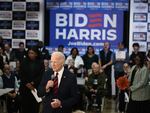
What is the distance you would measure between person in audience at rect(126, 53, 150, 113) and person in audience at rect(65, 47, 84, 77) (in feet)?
14.0

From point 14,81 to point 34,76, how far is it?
1.88 meters

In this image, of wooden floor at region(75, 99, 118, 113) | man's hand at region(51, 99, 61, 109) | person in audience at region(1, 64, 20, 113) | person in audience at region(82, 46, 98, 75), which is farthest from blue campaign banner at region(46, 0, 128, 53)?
man's hand at region(51, 99, 61, 109)

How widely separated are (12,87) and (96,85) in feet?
6.41

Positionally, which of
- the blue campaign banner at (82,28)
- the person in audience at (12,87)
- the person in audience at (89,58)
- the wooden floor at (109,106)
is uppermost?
the blue campaign banner at (82,28)

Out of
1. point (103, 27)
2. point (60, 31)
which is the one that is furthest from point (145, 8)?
point (60, 31)

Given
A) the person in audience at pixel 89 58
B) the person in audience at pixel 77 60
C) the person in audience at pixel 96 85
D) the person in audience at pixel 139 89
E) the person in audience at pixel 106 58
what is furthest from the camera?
the person in audience at pixel 106 58

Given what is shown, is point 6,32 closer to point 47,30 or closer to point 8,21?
point 8,21

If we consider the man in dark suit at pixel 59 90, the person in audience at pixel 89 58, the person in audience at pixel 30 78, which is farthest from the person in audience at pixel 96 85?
the man in dark suit at pixel 59 90

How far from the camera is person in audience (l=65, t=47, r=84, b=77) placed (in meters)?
11.9

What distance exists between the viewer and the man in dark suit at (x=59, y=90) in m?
4.76

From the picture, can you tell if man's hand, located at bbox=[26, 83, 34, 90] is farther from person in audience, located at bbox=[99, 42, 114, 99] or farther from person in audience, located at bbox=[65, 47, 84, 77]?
person in audience, located at bbox=[99, 42, 114, 99]

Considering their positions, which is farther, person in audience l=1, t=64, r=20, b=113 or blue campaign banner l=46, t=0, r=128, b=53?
blue campaign banner l=46, t=0, r=128, b=53

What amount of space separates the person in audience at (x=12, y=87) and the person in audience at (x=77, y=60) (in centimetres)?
249

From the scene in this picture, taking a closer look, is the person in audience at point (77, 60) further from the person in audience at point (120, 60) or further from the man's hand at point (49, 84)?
the man's hand at point (49, 84)
